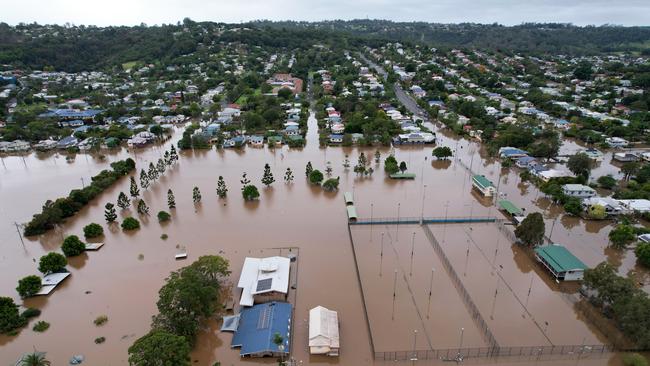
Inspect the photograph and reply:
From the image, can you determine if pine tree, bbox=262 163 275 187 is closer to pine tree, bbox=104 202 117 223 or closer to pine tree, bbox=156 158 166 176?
pine tree, bbox=156 158 166 176

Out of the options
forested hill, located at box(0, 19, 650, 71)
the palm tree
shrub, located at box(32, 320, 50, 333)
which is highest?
forested hill, located at box(0, 19, 650, 71)

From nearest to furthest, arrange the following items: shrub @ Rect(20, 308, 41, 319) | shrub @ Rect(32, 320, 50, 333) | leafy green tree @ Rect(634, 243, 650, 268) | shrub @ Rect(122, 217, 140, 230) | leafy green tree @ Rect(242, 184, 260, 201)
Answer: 1. shrub @ Rect(32, 320, 50, 333)
2. shrub @ Rect(20, 308, 41, 319)
3. leafy green tree @ Rect(634, 243, 650, 268)
4. shrub @ Rect(122, 217, 140, 230)
5. leafy green tree @ Rect(242, 184, 260, 201)

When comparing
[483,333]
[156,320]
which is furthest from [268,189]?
[483,333]

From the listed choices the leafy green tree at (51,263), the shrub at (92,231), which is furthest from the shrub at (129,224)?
the leafy green tree at (51,263)

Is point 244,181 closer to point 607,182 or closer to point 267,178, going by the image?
point 267,178

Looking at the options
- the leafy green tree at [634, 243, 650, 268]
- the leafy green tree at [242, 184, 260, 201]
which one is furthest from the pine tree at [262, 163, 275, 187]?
the leafy green tree at [634, 243, 650, 268]
